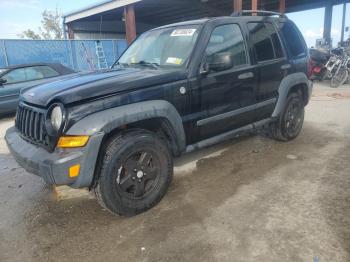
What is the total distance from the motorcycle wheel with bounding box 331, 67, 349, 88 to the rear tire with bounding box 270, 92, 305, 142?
7072mm

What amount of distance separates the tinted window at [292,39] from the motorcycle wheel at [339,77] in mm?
7079

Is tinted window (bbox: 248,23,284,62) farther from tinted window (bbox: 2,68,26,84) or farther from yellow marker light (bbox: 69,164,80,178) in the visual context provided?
tinted window (bbox: 2,68,26,84)

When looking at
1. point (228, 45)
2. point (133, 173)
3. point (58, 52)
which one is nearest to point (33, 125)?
point (133, 173)

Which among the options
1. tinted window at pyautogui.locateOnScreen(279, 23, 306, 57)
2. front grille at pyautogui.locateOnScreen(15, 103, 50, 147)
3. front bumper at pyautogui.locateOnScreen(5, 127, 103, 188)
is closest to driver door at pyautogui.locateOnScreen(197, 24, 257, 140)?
tinted window at pyautogui.locateOnScreen(279, 23, 306, 57)

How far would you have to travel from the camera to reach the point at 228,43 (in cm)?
393

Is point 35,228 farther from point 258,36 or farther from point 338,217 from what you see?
point 258,36

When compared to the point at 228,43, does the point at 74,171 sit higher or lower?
lower

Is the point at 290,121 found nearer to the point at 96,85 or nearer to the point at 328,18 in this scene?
the point at 96,85

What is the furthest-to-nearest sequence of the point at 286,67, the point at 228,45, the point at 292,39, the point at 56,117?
the point at 292,39 → the point at 286,67 → the point at 228,45 → the point at 56,117

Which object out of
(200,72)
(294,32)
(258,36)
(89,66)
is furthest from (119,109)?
(89,66)

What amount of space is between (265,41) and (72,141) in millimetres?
3036

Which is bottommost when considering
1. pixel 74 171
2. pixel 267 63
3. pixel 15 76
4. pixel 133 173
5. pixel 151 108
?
pixel 133 173

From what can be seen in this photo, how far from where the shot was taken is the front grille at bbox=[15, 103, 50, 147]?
115 inches

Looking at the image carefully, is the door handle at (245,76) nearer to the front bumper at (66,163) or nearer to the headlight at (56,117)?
the front bumper at (66,163)
